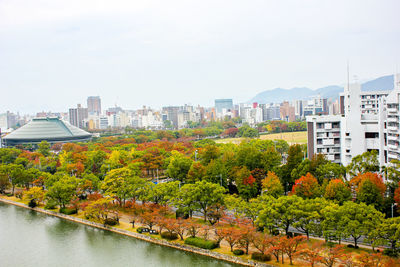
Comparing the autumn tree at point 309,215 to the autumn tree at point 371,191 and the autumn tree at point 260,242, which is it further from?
the autumn tree at point 371,191

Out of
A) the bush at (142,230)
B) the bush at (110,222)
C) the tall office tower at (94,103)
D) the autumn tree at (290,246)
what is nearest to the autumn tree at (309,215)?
the autumn tree at (290,246)

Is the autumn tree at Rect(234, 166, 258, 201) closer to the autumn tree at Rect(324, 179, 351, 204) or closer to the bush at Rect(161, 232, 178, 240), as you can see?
the autumn tree at Rect(324, 179, 351, 204)

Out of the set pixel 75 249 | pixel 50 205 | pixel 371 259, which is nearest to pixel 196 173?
pixel 75 249

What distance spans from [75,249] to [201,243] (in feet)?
18.6

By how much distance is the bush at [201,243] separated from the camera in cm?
1464

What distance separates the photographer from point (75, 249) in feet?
53.4

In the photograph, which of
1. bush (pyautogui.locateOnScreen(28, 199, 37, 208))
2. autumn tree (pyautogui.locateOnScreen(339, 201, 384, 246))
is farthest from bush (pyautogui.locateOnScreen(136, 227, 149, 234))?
bush (pyautogui.locateOnScreen(28, 199, 37, 208))

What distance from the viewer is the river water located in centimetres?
1464

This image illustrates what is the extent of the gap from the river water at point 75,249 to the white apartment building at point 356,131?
1117 cm

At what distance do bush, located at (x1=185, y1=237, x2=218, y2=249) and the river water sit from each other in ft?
1.40

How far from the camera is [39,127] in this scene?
173 feet

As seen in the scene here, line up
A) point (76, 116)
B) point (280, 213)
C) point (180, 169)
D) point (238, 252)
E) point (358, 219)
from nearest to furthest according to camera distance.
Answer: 1. point (358, 219)
2. point (238, 252)
3. point (280, 213)
4. point (180, 169)
5. point (76, 116)

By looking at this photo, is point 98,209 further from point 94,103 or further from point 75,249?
point 94,103

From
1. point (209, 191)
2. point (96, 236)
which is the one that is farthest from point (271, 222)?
point (96, 236)
